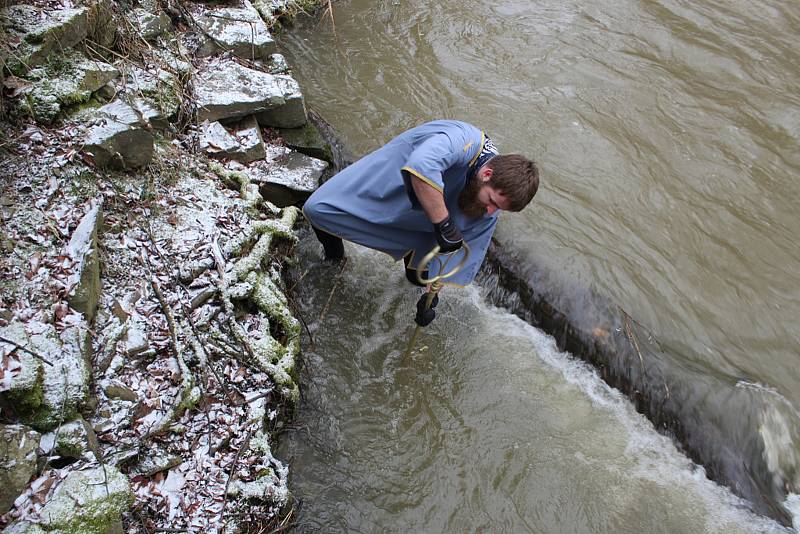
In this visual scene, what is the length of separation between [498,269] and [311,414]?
195 cm

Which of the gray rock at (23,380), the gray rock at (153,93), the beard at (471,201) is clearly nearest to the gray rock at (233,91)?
the gray rock at (153,93)

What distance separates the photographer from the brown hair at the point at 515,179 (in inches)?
111

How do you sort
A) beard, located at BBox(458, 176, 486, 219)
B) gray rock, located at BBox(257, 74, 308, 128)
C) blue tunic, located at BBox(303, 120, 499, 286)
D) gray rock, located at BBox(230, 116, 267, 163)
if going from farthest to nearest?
gray rock, located at BBox(257, 74, 308, 128) → gray rock, located at BBox(230, 116, 267, 163) → beard, located at BBox(458, 176, 486, 219) → blue tunic, located at BBox(303, 120, 499, 286)

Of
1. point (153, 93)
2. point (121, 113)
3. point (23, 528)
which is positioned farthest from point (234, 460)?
point (153, 93)

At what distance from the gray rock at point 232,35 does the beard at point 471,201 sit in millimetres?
3215

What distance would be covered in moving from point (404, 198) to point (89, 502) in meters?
2.19

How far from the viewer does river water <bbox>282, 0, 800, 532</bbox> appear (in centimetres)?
345

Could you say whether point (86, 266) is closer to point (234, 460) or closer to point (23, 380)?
point (23, 380)

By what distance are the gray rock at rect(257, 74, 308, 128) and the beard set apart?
2.31m

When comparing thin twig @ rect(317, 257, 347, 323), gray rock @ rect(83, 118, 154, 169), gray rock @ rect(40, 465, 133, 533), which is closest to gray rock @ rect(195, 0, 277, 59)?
gray rock @ rect(83, 118, 154, 169)

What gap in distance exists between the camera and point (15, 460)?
7.36 feet

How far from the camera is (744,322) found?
14.4 feet

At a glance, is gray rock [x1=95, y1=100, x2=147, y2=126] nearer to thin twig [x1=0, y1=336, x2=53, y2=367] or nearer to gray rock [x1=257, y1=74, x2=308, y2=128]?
gray rock [x1=257, y1=74, x2=308, y2=128]

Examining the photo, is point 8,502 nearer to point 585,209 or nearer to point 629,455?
point 629,455
